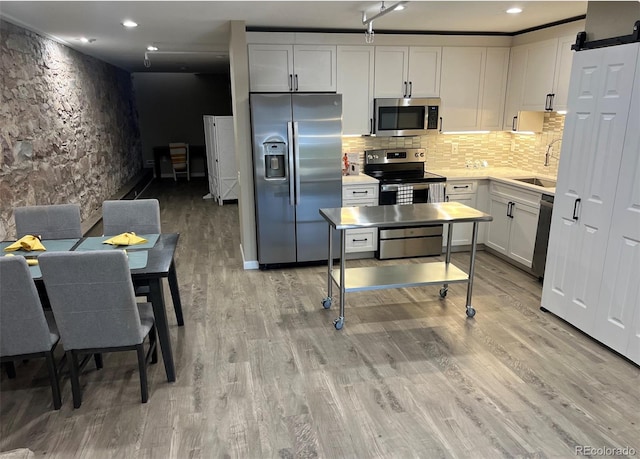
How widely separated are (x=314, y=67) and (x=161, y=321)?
2.97 m

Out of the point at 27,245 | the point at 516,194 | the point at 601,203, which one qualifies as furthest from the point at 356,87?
the point at 27,245

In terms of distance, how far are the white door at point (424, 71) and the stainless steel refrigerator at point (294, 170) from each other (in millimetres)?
1041

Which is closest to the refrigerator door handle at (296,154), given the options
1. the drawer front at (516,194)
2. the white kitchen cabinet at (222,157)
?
the drawer front at (516,194)

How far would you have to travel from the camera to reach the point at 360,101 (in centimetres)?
465

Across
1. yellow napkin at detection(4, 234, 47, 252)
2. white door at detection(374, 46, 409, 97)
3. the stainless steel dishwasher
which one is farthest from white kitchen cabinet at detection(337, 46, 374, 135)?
yellow napkin at detection(4, 234, 47, 252)

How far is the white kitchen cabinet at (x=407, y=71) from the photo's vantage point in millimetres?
4602

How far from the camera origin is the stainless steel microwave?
470 centimetres

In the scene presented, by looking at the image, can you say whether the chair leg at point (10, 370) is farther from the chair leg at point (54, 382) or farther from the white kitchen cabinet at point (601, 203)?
the white kitchen cabinet at point (601, 203)

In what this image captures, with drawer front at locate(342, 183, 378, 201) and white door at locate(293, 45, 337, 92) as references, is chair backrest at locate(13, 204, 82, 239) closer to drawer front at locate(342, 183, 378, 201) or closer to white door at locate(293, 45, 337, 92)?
white door at locate(293, 45, 337, 92)

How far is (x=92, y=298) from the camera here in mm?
2244

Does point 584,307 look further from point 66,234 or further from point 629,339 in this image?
point 66,234

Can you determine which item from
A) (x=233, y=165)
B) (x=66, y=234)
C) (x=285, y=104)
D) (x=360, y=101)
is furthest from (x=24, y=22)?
(x=233, y=165)

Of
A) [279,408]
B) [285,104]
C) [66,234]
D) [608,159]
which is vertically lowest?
[279,408]

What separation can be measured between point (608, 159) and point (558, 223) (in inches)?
24.6
